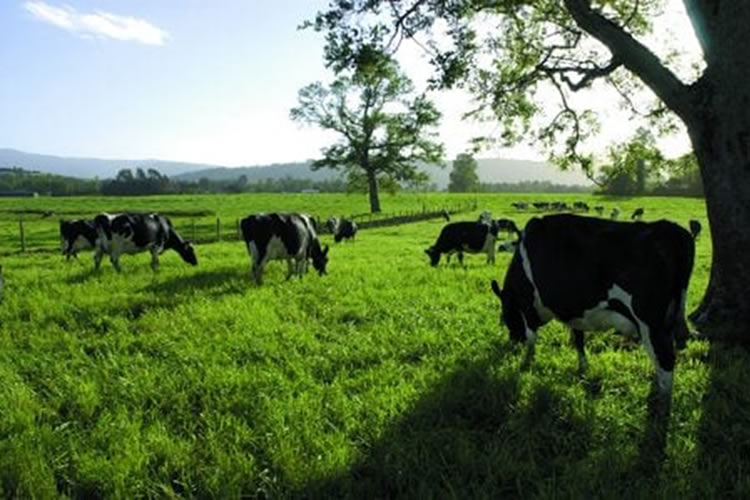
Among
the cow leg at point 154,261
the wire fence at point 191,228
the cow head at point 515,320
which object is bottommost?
the wire fence at point 191,228

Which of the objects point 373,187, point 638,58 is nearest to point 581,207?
point 373,187

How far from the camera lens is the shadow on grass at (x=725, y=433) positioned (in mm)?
4363

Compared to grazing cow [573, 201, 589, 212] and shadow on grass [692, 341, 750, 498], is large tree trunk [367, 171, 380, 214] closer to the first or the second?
grazing cow [573, 201, 589, 212]

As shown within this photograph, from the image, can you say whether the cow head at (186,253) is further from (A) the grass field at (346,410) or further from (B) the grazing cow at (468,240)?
(A) the grass field at (346,410)

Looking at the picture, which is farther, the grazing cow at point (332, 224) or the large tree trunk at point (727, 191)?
the grazing cow at point (332, 224)

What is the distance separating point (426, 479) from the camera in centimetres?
465

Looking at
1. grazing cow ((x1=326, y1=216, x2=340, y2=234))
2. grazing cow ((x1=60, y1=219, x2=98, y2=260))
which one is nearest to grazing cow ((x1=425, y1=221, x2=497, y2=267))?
grazing cow ((x1=60, y1=219, x2=98, y2=260))

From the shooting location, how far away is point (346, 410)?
19.4 feet

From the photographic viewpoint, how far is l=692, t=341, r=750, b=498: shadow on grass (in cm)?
436

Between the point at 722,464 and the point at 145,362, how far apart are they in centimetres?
639

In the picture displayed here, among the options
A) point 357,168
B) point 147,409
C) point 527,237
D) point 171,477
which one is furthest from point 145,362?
point 357,168

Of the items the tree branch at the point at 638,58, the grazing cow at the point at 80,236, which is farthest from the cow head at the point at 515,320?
the grazing cow at the point at 80,236

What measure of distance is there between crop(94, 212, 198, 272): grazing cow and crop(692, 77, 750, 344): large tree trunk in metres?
14.7

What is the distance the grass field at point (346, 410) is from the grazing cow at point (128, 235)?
7.63 m
